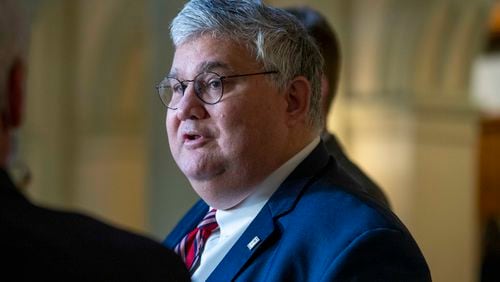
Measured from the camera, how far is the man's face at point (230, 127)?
2.19 meters

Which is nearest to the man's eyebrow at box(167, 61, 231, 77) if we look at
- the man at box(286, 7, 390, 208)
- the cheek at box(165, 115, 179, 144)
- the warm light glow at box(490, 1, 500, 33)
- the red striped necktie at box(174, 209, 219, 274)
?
the cheek at box(165, 115, 179, 144)

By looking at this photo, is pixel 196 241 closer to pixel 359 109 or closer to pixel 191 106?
pixel 191 106

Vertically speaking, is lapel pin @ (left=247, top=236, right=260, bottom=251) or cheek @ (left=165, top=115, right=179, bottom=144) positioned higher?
cheek @ (left=165, top=115, right=179, bottom=144)

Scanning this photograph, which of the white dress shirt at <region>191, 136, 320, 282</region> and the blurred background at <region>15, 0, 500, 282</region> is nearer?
the white dress shirt at <region>191, 136, 320, 282</region>

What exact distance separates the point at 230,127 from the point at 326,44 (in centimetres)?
98

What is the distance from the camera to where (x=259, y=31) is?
2205 millimetres

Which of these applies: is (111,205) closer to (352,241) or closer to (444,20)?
(444,20)

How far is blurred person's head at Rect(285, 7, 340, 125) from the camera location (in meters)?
3.05

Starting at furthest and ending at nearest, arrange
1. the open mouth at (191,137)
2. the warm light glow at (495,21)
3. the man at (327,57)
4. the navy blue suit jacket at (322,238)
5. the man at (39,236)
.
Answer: the warm light glow at (495,21) < the man at (327,57) < the open mouth at (191,137) < the navy blue suit jacket at (322,238) < the man at (39,236)

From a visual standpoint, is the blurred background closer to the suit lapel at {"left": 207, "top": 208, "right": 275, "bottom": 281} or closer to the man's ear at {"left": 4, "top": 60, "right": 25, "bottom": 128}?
the suit lapel at {"left": 207, "top": 208, "right": 275, "bottom": 281}

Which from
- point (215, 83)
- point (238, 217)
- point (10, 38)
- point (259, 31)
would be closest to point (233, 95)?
point (215, 83)

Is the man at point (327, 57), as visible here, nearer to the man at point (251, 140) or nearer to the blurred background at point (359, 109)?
the man at point (251, 140)

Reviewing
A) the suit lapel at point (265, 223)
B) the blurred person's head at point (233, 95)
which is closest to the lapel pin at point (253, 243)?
the suit lapel at point (265, 223)

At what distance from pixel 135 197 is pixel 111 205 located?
0.42 m
